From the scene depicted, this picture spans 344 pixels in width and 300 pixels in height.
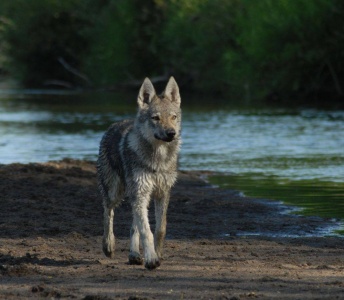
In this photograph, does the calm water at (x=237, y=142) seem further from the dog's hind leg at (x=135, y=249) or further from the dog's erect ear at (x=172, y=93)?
the dog's hind leg at (x=135, y=249)

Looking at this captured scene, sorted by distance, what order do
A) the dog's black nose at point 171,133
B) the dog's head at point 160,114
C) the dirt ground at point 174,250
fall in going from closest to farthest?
the dirt ground at point 174,250 → the dog's black nose at point 171,133 → the dog's head at point 160,114

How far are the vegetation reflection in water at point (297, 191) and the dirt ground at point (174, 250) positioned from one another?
1.72 ft

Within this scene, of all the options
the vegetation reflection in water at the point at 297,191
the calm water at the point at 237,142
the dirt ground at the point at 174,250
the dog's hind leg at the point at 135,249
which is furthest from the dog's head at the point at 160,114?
the calm water at the point at 237,142

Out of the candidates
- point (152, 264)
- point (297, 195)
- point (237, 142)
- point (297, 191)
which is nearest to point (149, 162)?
point (152, 264)

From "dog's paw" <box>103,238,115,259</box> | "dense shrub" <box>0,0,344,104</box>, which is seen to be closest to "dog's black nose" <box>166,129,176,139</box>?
"dog's paw" <box>103,238,115,259</box>

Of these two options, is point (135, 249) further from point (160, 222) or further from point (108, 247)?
point (108, 247)

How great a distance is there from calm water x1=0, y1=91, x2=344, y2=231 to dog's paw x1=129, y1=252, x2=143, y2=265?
16.4 feet

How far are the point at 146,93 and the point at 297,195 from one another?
677 centimetres

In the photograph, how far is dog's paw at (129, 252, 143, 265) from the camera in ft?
34.5

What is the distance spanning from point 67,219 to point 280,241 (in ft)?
9.99

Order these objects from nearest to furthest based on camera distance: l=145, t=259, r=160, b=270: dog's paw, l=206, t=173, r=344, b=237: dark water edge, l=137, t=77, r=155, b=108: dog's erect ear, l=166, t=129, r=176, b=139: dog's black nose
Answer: l=145, t=259, r=160, b=270: dog's paw → l=166, t=129, r=176, b=139: dog's black nose → l=137, t=77, r=155, b=108: dog's erect ear → l=206, t=173, r=344, b=237: dark water edge

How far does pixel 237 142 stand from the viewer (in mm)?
27672

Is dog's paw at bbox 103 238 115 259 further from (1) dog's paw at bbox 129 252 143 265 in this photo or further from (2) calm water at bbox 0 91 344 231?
(2) calm water at bbox 0 91 344 231

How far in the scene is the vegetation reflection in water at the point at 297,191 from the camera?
15.6 meters
